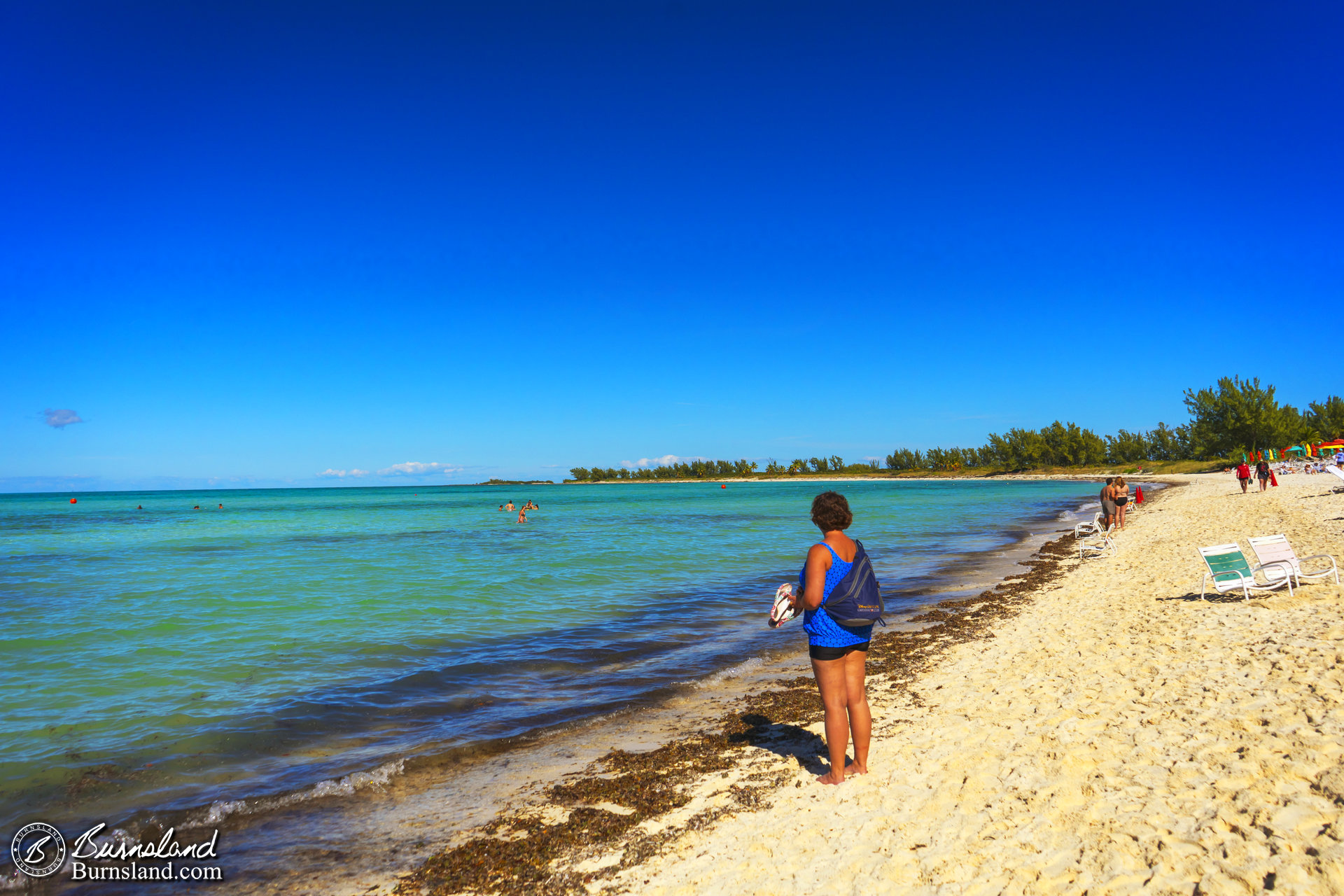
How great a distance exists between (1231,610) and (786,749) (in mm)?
7188

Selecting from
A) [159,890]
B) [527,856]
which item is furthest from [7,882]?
[527,856]

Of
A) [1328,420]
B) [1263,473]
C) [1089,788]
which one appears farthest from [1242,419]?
[1089,788]

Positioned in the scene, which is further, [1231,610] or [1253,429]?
[1253,429]

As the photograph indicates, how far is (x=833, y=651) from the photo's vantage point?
16.8ft

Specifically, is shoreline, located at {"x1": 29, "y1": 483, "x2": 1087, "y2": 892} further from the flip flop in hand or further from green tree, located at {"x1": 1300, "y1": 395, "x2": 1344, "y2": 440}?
green tree, located at {"x1": 1300, "y1": 395, "x2": 1344, "y2": 440}

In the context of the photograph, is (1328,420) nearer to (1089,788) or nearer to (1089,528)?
(1089,528)

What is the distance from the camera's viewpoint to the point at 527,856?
16.2 ft

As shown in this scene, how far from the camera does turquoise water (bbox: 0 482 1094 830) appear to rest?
7289 millimetres

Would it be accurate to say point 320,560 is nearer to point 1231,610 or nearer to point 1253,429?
point 1231,610

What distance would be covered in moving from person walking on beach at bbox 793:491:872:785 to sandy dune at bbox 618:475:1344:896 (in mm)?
360

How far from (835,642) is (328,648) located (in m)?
10.1

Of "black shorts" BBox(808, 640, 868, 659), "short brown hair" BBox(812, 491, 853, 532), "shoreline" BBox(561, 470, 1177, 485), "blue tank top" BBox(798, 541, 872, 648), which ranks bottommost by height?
"shoreline" BBox(561, 470, 1177, 485)

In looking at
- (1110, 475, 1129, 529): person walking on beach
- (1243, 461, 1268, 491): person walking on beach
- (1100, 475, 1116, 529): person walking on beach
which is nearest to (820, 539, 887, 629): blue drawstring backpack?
(1100, 475, 1116, 529): person walking on beach

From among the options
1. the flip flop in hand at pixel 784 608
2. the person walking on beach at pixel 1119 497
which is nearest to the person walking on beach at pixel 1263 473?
the person walking on beach at pixel 1119 497
